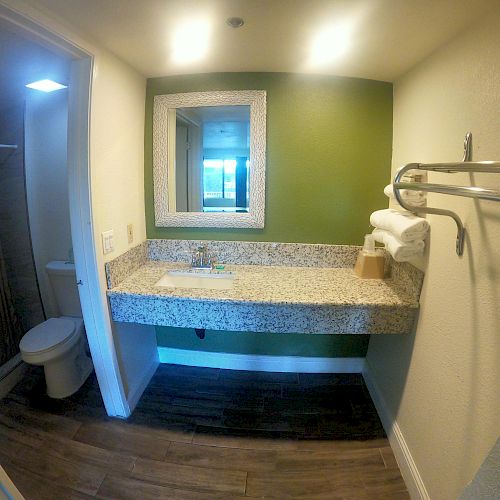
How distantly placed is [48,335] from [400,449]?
217 cm

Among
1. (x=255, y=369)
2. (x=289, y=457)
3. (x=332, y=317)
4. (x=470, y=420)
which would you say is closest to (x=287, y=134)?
(x=332, y=317)

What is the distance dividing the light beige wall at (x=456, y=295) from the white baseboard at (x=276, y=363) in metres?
0.50

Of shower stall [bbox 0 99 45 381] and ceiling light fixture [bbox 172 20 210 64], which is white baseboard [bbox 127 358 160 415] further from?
ceiling light fixture [bbox 172 20 210 64]

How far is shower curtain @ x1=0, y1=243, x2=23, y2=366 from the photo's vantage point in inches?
67.6

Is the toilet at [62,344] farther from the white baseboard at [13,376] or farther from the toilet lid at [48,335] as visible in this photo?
the white baseboard at [13,376]

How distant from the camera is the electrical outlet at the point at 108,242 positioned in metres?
1.21

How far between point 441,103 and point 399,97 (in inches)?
16.5

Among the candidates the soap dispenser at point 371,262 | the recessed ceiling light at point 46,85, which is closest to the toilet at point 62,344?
the recessed ceiling light at point 46,85

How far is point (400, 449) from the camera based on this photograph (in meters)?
1.22

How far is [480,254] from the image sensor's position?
808 millimetres

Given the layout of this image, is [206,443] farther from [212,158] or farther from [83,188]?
[212,158]

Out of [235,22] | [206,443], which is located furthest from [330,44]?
[206,443]

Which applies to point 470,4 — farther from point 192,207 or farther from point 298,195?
point 192,207

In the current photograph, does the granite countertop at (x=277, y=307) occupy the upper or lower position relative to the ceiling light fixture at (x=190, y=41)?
lower
